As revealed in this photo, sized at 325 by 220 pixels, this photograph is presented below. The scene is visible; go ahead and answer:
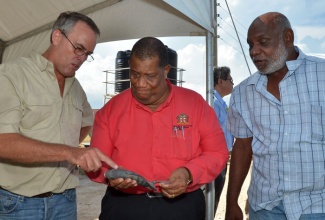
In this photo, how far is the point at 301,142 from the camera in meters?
1.97

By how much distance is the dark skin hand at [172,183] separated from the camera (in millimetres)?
1685

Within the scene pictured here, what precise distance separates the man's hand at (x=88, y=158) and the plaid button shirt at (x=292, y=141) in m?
0.93

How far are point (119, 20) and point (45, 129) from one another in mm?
2072

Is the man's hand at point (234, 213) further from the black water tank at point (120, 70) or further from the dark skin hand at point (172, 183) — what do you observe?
the black water tank at point (120, 70)

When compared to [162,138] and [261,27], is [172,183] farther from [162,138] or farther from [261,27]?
[261,27]

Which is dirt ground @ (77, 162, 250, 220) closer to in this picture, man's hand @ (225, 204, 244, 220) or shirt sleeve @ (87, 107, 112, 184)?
man's hand @ (225, 204, 244, 220)

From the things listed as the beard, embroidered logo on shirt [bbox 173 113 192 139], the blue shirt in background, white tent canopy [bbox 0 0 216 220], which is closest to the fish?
embroidered logo on shirt [bbox 173 113 192 139]

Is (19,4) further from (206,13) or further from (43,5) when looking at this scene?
(206,13)

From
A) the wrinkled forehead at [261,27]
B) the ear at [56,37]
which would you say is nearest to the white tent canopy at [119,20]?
the wrinkled forehead at [261,27]

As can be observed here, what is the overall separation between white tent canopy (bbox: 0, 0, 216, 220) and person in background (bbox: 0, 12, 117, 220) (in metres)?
0.89

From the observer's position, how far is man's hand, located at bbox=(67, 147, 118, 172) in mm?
1712

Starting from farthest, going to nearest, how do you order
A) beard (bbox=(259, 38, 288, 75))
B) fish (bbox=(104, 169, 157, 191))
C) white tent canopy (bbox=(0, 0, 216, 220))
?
1. white tent canopy (bbox=(0, 0, 216, 220))
2. beard (bbox=(259, 38, 288, 75))
3. fish (bbox=(104, 169, 157, 191))

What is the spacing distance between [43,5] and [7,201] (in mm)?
2608

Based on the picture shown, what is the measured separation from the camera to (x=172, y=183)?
5.58 feet
